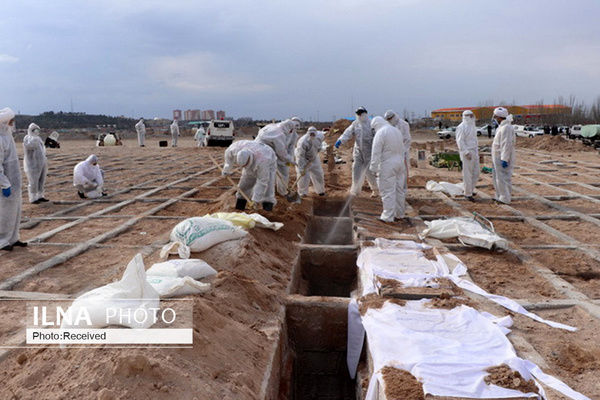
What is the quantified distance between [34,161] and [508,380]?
9564mm

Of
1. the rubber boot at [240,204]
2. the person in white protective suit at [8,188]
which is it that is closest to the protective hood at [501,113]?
the rubber boot at [240,204]

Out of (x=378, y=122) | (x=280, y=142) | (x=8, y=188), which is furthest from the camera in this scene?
(x=280, y=142)

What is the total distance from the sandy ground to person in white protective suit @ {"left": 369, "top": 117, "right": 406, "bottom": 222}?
1.51 feet

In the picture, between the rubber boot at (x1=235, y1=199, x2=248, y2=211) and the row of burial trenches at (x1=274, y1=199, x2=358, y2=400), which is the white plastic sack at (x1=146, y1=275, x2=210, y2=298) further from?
the rubber boot at (x1=235, y1=199, x2=248, y2=211)

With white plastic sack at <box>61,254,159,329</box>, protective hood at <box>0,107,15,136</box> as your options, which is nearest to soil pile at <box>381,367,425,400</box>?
white plastic sack at <box>61,254,159,329</box>

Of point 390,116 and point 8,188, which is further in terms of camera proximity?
point 390,116

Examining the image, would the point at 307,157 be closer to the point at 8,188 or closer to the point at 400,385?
the point at 8,188

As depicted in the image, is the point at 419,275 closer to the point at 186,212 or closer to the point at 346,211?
the point at 346,211

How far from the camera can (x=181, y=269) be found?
421 cm

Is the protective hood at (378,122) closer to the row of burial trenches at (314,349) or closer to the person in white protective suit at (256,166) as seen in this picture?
the person in white protective suit at (256,166)

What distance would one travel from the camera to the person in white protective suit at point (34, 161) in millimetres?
9109

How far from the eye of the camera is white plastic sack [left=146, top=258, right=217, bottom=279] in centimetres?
410

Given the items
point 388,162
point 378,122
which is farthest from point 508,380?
point 378,122

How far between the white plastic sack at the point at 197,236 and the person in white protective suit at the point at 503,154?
6.16 m
